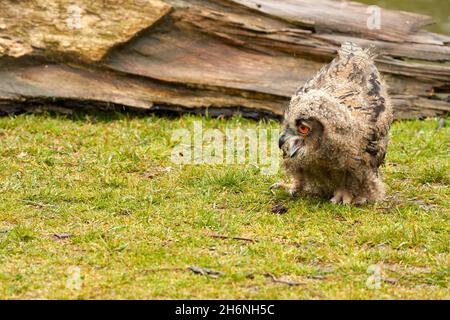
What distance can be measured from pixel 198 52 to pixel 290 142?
3919mm

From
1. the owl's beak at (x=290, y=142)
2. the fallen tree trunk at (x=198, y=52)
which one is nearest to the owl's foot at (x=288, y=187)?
the owl's beak at (x=290, y=142)

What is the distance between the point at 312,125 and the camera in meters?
8.02

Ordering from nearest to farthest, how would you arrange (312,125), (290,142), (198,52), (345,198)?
(312,125)
(290,142)
(345,198)
(198,52)

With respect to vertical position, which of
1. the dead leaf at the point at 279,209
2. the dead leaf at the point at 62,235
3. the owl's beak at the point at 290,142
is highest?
the owl's beak at the point at 290,142

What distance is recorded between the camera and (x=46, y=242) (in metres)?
7.60

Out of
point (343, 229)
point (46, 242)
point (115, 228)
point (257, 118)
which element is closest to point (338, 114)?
point (343, 229)

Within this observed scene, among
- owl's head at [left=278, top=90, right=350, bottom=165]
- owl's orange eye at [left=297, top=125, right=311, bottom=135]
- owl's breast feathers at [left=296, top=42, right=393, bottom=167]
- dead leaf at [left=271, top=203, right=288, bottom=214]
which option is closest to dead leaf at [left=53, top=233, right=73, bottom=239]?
dead leaf at [left=271, top=203, right=288, bottom=214]

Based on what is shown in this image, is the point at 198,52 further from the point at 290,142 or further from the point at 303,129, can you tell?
the point at 303,129

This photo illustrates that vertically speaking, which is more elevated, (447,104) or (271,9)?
(271,9)

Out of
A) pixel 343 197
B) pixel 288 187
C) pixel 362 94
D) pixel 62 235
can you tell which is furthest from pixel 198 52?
pixel 62 235

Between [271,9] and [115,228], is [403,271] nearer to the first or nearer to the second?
[115,228]

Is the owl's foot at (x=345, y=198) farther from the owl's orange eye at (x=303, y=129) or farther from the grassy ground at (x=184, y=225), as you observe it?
the owl's orange eye at (x=303, y=129)

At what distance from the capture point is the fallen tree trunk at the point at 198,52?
11.3 m

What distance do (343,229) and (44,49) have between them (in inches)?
198
